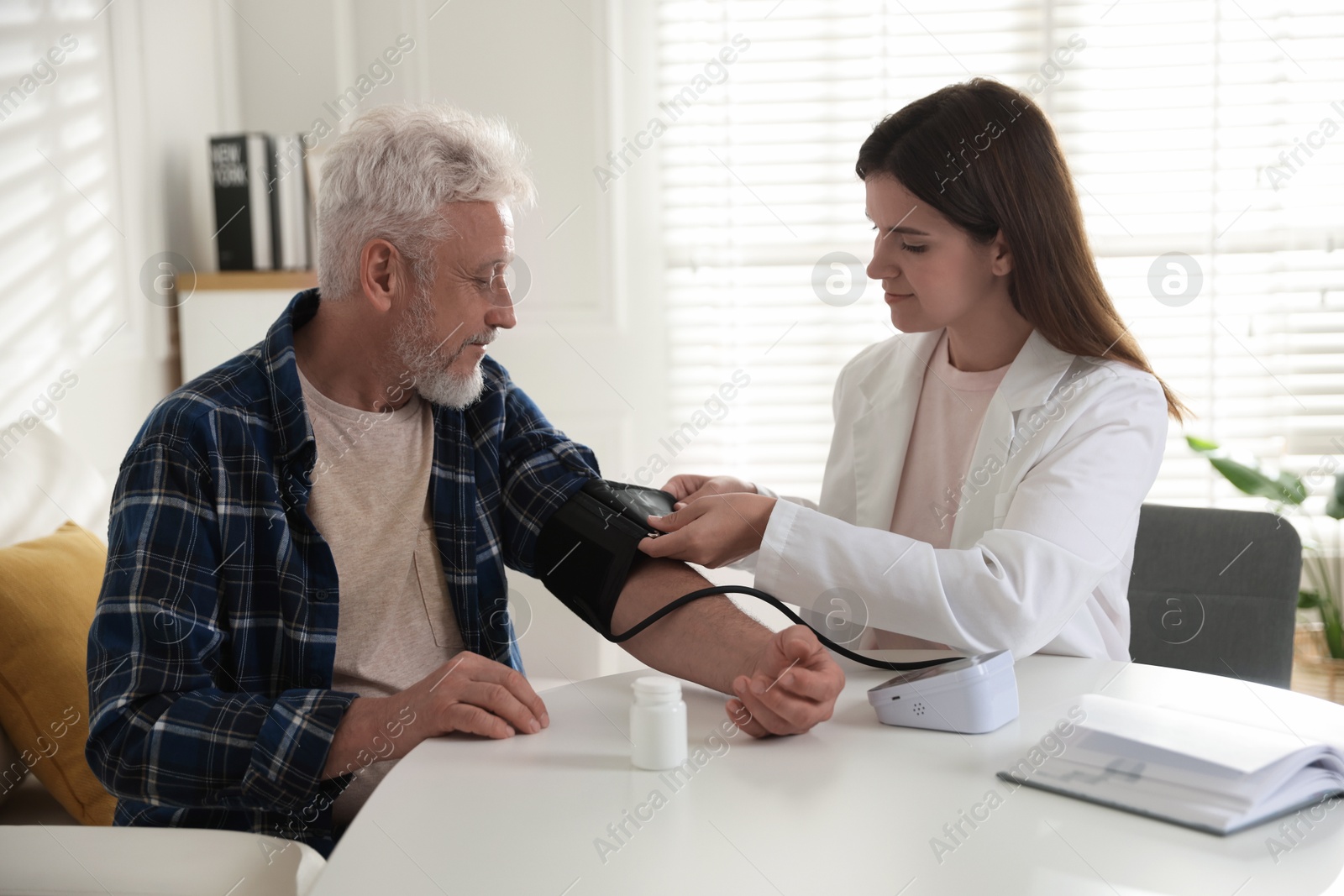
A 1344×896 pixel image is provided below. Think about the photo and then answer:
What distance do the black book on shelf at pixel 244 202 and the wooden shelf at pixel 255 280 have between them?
46 mm

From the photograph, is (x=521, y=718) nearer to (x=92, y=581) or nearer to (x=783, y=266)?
(x=92, y=581)

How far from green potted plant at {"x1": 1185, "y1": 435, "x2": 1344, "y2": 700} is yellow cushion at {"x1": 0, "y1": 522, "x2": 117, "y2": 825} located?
8.02ft

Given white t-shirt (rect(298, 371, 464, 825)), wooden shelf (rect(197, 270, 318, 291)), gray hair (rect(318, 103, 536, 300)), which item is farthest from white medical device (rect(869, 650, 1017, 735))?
wooden shelf (rect(197, 270, 318, 291))

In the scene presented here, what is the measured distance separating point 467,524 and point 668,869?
0.71 meters

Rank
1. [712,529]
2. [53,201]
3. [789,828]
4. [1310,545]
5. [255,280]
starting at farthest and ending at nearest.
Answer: [1310,545] < [255,280] < [53,201] < [712,529] < [789,828]

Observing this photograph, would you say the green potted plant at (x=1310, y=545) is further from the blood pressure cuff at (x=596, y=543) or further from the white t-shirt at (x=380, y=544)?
the white t-shirt at (x=380, y=544)

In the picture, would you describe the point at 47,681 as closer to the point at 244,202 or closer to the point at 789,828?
the point at 789,828

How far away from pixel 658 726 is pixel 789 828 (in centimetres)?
15

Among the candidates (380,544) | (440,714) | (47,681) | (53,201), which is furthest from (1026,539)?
(53,201)

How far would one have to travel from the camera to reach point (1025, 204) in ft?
4.79

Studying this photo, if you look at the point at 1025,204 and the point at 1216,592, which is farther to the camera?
the point at 1216,592

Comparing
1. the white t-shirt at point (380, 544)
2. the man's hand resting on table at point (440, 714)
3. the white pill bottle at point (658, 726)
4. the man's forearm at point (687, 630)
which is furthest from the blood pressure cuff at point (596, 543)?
the white pill bottle at point (658, 726)

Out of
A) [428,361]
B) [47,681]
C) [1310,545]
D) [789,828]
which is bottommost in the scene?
[1310,545]

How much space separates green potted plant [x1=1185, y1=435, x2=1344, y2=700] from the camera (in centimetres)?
259
